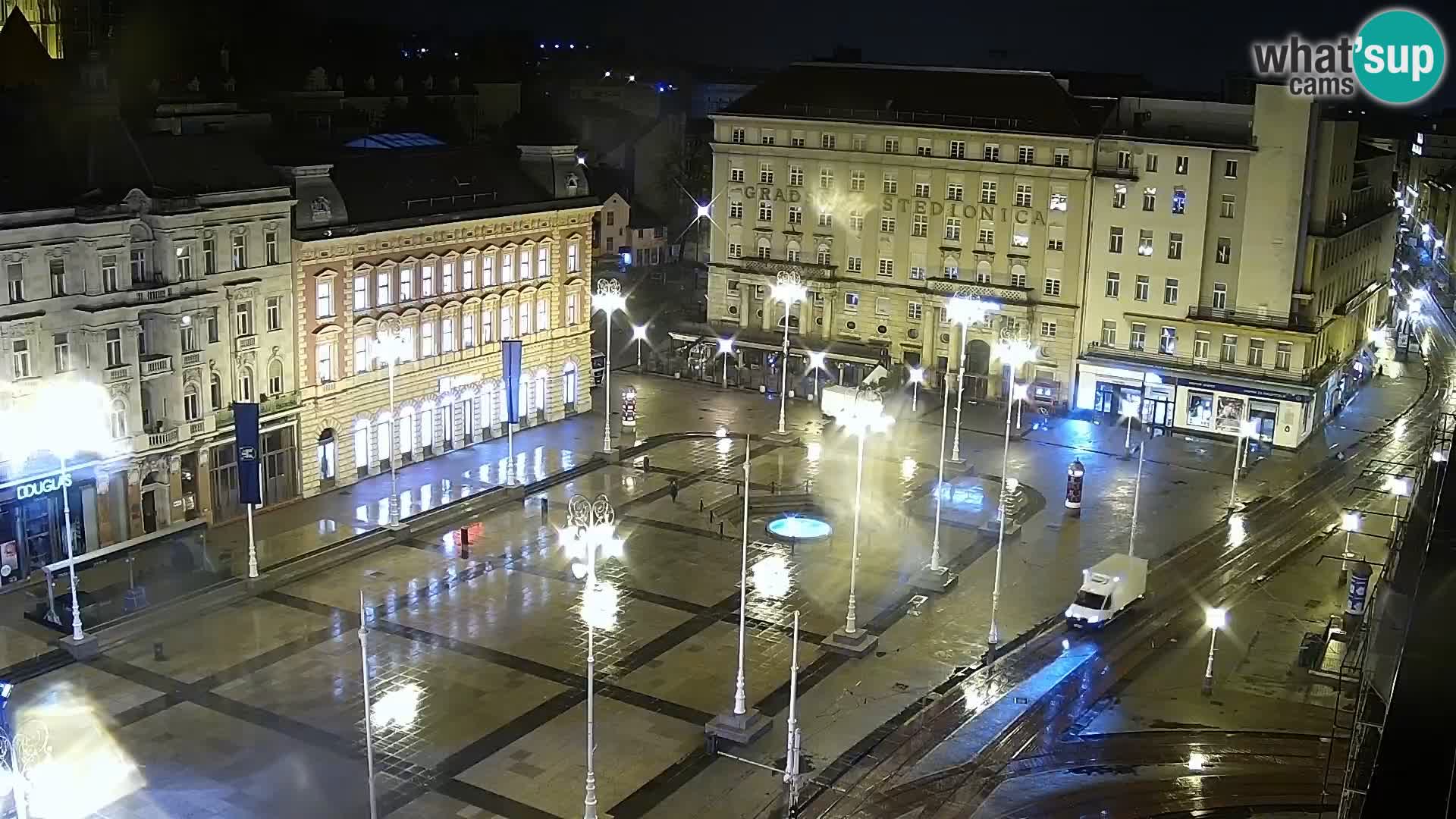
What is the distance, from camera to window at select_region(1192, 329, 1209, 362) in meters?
83.8

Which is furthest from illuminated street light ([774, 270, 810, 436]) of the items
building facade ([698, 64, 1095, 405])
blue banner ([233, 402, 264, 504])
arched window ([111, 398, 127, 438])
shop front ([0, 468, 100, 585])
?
shop front ([0, 468, 100, 585])

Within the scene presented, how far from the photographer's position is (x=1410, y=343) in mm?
111875

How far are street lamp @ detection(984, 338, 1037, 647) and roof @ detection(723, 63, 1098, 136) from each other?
541 inches

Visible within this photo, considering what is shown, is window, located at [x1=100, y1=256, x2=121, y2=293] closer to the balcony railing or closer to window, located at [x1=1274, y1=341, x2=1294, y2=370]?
the balcony railing

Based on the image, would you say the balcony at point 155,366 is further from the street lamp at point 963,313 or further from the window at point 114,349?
the street lamp at point 963,313

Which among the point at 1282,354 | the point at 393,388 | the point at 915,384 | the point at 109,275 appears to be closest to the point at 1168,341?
the point at 1282,354

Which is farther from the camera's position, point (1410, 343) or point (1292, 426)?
point (1410, 343)

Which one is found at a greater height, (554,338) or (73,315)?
(73,315)

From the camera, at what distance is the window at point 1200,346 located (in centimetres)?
8381

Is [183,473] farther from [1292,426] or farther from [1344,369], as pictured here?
[1344,369]

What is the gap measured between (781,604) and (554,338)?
30765 mm

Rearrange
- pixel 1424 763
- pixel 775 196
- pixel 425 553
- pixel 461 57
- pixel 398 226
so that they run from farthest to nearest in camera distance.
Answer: pixel 461 57
pixel 775 196
pixel 398 226
pixel 425 553
pixel 1424 763

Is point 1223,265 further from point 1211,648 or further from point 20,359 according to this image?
point 20,359

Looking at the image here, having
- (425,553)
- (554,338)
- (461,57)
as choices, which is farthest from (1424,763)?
(461,57)
